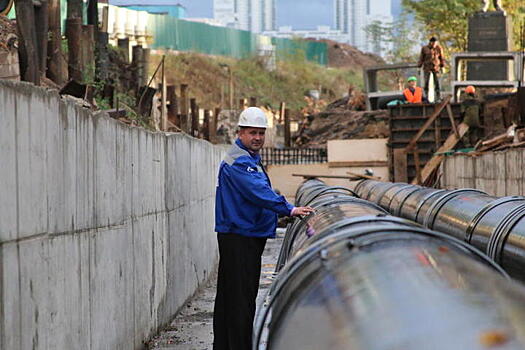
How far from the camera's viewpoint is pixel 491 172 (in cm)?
1786

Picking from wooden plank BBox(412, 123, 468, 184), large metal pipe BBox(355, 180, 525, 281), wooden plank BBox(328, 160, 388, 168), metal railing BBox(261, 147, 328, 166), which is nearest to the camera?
large metal pipe BBox(355, 180, 525, 281)

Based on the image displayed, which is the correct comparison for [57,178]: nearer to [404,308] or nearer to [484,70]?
[404,308]

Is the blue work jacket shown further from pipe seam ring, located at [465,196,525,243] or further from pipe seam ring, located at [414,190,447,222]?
pipe seam ring, located at [414,190,447,222]

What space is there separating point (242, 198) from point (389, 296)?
4397mm

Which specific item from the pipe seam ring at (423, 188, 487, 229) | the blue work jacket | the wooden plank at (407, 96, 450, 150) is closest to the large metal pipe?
the pipe seam ring at (423, 188, 487, 229)

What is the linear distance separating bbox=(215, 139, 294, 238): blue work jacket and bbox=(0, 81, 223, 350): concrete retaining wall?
2.48 feet

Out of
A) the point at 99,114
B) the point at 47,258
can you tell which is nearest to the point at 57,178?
the point at 47,258

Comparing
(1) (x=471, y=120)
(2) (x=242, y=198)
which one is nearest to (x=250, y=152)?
(2) (x=242, y=198)

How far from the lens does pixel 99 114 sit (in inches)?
288

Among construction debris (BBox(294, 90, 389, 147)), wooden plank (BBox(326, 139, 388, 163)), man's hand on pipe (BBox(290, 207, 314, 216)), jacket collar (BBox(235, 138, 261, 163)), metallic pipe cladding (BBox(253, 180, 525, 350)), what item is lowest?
wooden plank (BBox(326, 139, 388, 163))

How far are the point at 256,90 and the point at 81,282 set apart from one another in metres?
76.4

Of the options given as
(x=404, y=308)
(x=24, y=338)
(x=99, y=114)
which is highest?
(x=99, y=114)

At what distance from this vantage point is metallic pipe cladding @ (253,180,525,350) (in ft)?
11.4

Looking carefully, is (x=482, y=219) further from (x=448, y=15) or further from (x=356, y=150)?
(x=448, y=15)
